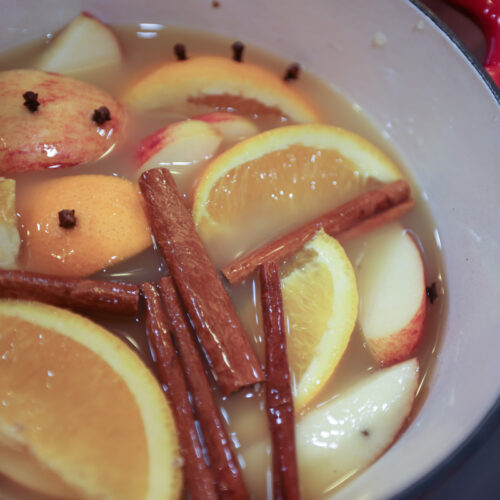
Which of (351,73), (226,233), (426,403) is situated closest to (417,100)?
(351,73)

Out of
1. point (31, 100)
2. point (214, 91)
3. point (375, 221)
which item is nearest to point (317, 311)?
point (375, 221)

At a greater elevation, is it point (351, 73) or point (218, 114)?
point (351, 73)

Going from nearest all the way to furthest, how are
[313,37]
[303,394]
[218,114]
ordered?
1. [303,394]
2. [218,114]
3. [313,37]

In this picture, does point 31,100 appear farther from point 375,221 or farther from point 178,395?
point 375,221

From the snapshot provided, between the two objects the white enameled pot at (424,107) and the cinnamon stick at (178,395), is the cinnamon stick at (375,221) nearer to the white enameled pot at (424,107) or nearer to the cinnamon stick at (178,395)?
the white enameled pot at (424,107)

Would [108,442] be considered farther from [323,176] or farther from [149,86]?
[149,86]

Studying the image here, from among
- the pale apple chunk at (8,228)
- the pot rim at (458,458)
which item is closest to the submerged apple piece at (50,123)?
the pale apple chunk at (8,228)
